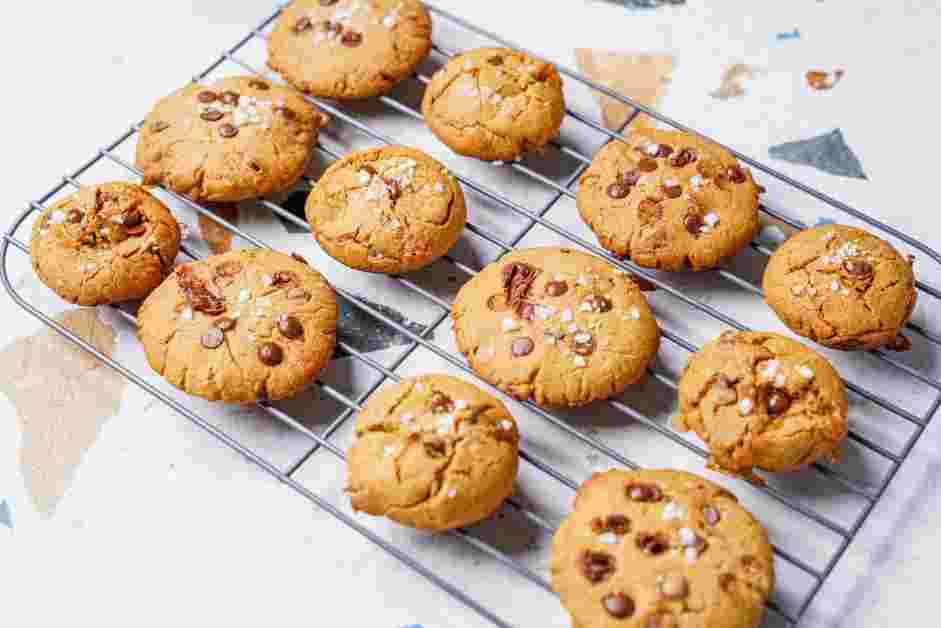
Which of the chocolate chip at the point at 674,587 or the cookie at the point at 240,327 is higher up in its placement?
the chocolate chip at the point at 674,587

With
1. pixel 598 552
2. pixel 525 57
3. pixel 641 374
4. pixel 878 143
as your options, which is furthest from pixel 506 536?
pixel 878 143

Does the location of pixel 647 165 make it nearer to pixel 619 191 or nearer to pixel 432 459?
pixel 619 191

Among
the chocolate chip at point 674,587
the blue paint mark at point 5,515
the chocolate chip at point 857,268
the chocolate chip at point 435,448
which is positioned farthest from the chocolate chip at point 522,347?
the blue paint mark at point 5,515

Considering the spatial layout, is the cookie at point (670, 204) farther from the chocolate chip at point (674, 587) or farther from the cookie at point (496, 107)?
the chocolate chip at point (674, 587)

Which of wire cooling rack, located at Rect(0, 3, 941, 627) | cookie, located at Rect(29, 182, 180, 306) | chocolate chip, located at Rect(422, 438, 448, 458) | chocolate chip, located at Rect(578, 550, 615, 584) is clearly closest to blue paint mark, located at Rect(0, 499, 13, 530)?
wire cooling rack, located at Rect(0, 3, 941, 627)

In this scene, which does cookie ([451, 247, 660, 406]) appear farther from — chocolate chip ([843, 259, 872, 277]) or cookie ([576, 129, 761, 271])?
chocolate chip ([843, 259, 872, 277])

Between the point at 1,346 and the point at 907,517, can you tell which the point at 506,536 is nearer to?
the point at 907,517
